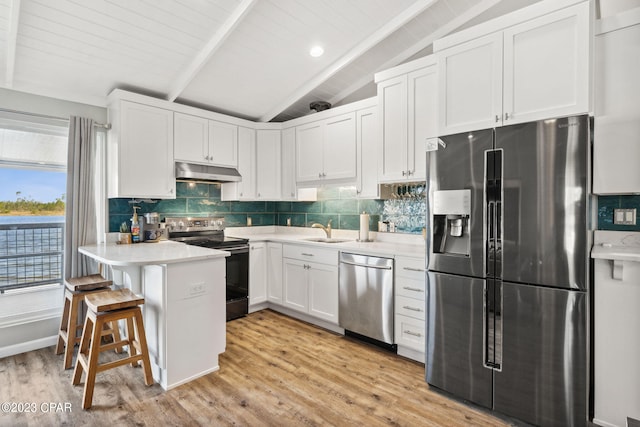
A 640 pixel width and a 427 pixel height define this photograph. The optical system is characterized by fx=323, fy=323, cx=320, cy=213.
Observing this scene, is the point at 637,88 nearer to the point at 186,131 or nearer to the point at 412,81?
the point at 412,81

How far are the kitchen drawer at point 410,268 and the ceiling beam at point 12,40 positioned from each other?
3.36 meters

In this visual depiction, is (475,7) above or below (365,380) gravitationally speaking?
above

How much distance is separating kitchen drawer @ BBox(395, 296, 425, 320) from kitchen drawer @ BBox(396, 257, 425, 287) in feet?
0.66

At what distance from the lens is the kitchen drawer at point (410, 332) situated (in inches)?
106

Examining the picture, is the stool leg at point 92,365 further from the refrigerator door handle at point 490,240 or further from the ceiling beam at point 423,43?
the ceiling beam at point 423,43

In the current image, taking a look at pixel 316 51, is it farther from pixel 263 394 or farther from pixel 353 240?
pixel 263 394

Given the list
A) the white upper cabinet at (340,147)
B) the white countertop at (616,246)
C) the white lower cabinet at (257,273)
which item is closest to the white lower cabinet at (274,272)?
the white lower cabinet at (257,273)

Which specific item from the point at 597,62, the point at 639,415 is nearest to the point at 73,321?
the point at 639,415

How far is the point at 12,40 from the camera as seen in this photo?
2434mm

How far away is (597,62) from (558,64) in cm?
33

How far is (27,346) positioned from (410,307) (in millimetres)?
3487

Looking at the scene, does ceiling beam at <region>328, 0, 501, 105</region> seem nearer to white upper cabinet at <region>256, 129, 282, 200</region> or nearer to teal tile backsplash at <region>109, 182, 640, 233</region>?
white upper cabinet at <region>256, 129, 282, 200</region>

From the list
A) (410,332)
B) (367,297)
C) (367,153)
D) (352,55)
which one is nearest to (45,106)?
(352,55)

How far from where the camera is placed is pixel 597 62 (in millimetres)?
2012
